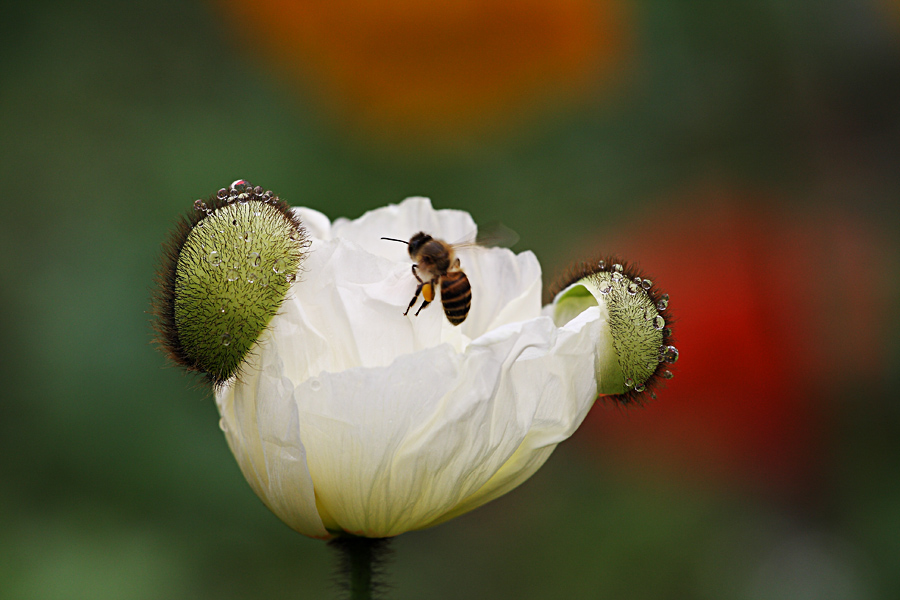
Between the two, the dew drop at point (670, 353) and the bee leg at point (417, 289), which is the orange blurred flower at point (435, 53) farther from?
the dew drop at point (670, 353)

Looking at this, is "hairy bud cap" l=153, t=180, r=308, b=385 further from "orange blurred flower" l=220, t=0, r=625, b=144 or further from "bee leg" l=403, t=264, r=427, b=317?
"orange blurred flower" l=220, t=0, r=625, b=144

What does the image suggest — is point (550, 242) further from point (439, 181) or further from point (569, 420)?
point (569, 420)

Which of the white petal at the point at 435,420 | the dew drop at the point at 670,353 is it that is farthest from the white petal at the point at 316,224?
the dew drop at the point at 670,353

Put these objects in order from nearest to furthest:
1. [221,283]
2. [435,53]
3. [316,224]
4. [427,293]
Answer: [221,283]
[427,293]
[316,224]
[435,53]

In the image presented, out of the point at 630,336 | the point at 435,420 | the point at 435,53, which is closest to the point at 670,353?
the point at 630,336

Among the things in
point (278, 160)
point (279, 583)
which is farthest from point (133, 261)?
Answer: point (279, 583)

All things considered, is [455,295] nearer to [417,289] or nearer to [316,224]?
[417,289]

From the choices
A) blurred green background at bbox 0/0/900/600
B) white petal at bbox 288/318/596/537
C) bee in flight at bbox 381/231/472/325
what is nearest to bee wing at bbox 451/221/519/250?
bee in flight at bbox 381/231/472/325
